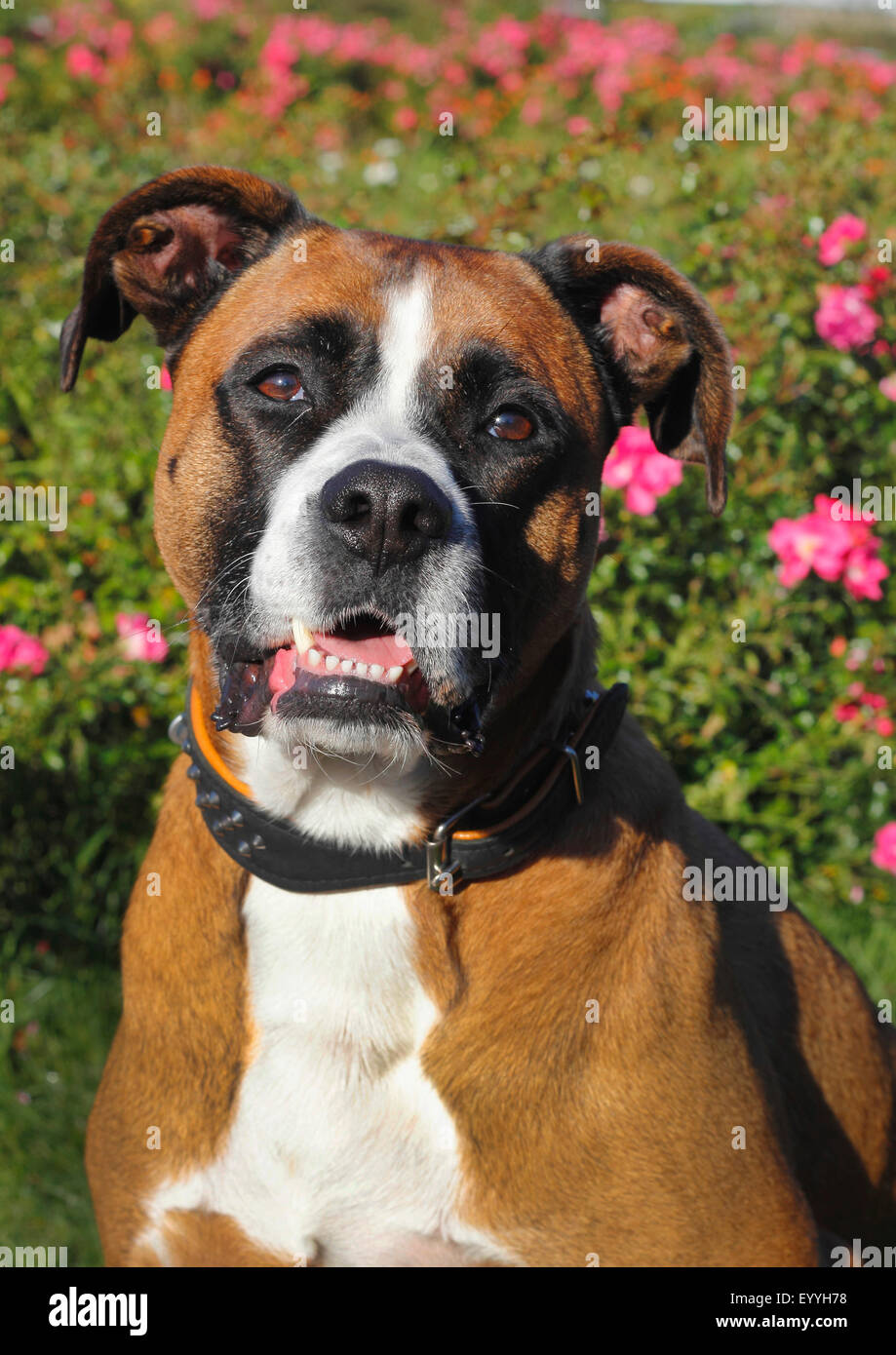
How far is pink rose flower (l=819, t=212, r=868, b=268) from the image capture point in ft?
15.9

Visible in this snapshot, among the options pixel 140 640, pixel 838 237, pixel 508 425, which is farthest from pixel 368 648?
pixel 838 237

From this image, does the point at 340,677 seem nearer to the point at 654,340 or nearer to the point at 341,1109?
the point at 341,1109

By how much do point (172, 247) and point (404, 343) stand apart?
0.64 meters

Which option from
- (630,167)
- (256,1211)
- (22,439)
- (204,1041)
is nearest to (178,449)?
(204,1041)

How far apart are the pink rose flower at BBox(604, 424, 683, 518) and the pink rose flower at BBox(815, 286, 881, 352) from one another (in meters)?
0.88

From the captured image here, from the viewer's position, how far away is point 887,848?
14.8 ft

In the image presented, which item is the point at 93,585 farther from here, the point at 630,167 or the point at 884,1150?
the point at 630,167

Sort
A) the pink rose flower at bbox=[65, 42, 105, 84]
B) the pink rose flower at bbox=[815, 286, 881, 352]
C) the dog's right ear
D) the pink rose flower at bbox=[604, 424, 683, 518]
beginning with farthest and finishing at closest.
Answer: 1. the pink rose flower at bbox=[65, 42, 105, 84]
2. the pink rose flower at bbox=[815, 286, 881, 352]
3. the pink rose flower at bbox=[604, 424, 683, 518]
4. the dog's right ear

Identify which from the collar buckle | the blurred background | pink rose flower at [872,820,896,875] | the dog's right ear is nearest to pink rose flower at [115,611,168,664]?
the blurred background

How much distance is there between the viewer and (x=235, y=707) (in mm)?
2443

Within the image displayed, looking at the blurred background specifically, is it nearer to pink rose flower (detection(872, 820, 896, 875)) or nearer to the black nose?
pink rose flower (detection(872, 820, 896, 875))

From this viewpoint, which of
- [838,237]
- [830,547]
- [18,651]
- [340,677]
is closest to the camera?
[340,677]

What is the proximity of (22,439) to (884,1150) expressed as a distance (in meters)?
3.85

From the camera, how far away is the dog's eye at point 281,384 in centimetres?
247
